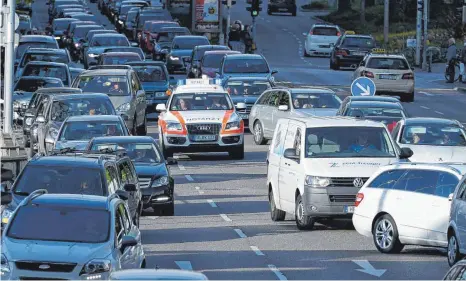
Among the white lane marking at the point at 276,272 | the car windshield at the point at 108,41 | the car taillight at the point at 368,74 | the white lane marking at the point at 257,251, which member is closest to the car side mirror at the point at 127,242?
the white lane marking at the point at 276,272

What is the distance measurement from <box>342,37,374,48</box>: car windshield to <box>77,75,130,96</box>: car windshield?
25.8 metres

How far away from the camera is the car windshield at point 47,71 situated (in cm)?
4294

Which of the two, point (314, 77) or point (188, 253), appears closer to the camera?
point (188, 253)

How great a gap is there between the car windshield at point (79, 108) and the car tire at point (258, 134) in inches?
250

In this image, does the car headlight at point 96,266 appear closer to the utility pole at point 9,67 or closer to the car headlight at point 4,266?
the car headlight at point 4,266

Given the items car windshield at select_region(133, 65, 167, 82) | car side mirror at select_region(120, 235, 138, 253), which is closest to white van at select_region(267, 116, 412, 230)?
car side mirror at select_region(120, 235, 138, 253)

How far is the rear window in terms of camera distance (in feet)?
241

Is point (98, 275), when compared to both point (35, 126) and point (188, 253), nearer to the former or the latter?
point (188, 253)

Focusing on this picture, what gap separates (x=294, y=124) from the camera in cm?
2475

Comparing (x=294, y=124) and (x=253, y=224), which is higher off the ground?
(x=294, y=124)

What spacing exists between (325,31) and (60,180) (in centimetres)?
5384

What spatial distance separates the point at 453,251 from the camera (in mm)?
18922

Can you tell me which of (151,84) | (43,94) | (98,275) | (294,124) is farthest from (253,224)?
(151,84)

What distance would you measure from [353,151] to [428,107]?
26.5m
